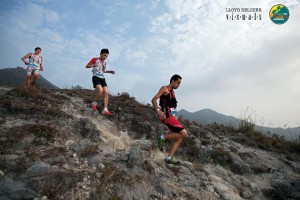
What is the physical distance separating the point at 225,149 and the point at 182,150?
1.65 m

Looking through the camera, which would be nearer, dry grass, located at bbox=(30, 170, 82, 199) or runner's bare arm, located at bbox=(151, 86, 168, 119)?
dry grass, located at bbox=(30, 170, 82, 199)

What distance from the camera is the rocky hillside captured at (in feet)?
12.4

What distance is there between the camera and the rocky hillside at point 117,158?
3789 millimetres

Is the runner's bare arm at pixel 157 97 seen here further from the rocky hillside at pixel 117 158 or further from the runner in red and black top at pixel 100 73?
the runner in red and black top at pixel 100 73

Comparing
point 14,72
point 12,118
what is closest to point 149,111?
point 12,118

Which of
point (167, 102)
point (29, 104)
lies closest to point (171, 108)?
point (167, 102)

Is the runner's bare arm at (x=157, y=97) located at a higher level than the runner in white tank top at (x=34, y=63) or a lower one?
lower

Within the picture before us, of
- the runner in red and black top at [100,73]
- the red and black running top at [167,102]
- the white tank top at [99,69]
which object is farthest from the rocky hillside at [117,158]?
the white tank top at [99,69]

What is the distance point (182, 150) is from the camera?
Answer: 6.84 m

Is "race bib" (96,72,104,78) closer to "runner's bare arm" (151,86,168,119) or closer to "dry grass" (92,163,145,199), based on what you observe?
"runner's bare arm" (151,86,168,119)

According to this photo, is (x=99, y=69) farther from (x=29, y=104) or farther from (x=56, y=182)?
(x=56, y=182)

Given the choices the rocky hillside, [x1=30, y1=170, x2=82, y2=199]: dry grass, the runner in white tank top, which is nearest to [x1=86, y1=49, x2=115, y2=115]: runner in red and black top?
the rocky hillside

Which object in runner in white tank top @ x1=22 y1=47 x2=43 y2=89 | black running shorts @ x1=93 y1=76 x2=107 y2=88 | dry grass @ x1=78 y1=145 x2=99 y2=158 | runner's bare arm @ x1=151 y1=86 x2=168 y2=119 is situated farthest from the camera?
runner in white tank top @ x1=22 y1=47 x2=43 y2=89

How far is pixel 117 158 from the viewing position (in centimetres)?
489
